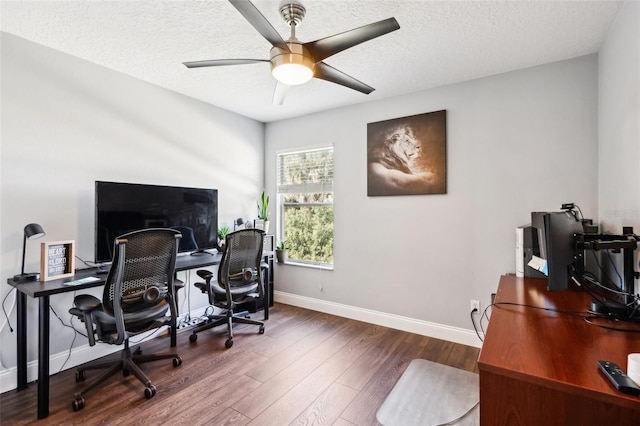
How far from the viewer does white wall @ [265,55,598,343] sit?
97.7 inches

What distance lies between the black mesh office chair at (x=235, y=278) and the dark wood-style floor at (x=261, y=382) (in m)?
0.14

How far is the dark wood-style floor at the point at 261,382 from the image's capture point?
1883 mm

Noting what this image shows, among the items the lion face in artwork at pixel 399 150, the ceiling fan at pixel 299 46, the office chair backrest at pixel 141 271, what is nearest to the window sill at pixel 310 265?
the lion face in artwork at pixel 399 150

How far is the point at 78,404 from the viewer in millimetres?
1925


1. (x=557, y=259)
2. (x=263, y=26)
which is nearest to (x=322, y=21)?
(x=263, y=26)

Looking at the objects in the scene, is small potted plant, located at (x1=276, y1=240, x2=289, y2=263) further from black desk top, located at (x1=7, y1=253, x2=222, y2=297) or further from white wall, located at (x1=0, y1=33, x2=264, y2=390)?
black desk top, located at (x1=7, y1=253, x2=222, y2=297)

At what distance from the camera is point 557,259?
4.37ft

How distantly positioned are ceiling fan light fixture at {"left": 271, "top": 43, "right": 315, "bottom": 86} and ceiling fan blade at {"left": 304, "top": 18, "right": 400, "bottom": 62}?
56 mm

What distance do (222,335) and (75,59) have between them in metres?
2.81

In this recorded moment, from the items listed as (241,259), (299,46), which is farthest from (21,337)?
(299,46)

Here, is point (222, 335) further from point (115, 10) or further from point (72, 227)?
point (115, 10)

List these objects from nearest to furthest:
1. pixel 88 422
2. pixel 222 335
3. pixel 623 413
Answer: pixel 623 413
pixel 88 422
pixel 222 335

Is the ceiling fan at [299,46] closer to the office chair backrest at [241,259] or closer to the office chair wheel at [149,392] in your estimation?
the office chair backrest at [241,259]

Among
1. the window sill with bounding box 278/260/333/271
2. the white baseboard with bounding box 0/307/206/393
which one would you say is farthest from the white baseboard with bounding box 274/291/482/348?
the white baseboard with bounding box 0/307/206/393
